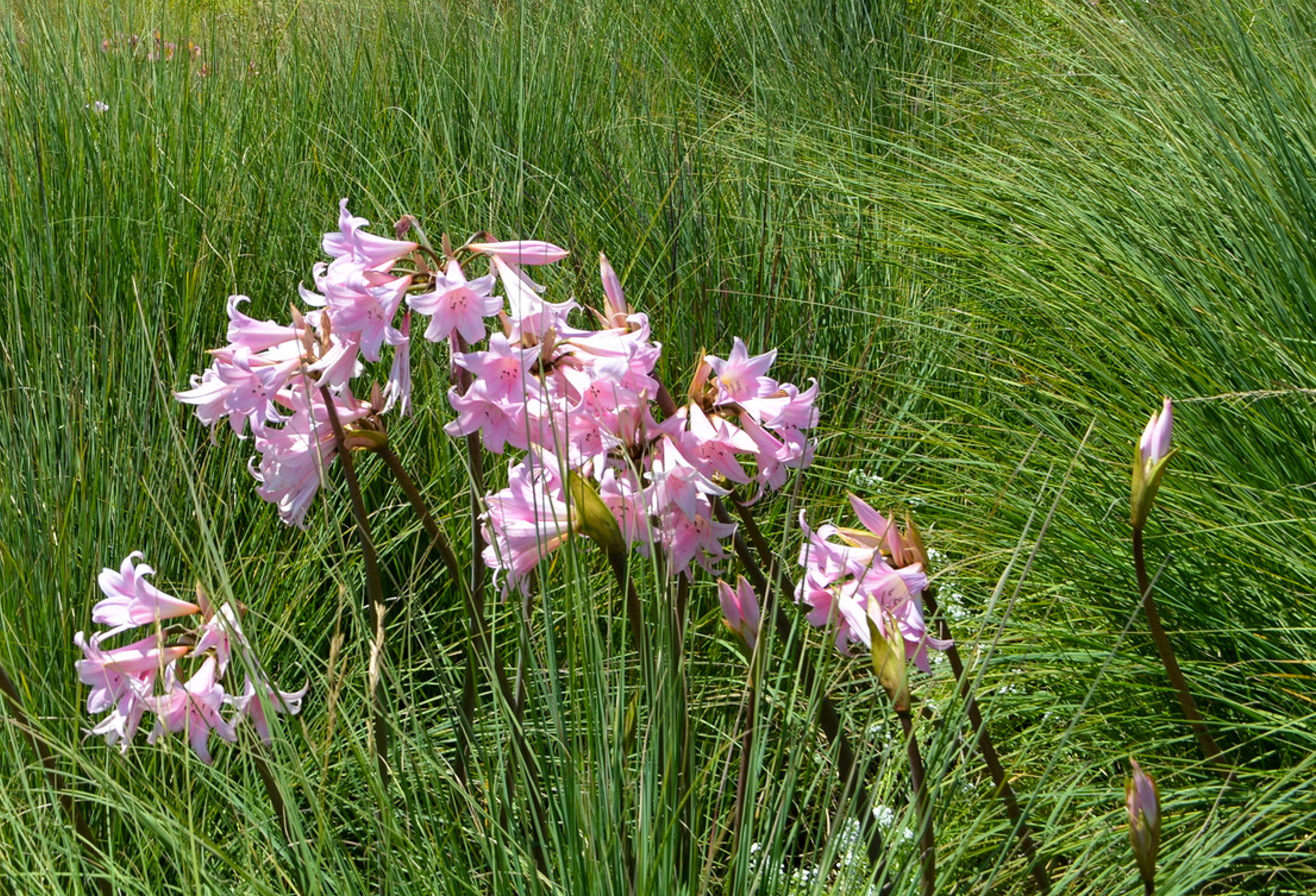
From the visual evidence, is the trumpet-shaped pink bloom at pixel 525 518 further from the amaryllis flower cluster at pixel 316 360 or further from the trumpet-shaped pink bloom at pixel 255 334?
the trumpet-shaped pink bloom at pixel 255 334

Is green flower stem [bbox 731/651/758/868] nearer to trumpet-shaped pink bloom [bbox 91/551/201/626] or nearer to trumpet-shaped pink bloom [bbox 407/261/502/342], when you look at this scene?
trumpet-shaped pink bloom [bbox 407/261/502/342]

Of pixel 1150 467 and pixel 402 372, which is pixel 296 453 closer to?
pixel 402 372

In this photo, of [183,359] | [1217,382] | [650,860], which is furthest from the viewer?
[183,359]

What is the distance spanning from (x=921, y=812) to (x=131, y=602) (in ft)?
2.43

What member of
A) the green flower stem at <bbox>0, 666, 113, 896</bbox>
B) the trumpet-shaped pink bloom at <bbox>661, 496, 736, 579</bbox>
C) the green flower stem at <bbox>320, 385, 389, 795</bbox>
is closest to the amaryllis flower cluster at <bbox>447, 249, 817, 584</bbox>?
the trumpet-shaped pink bloom at <bbox>661, 496, 736, 579</bbox>

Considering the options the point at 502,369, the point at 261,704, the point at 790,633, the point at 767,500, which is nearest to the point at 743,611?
the point at 790,633

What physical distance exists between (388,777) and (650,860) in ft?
1.34

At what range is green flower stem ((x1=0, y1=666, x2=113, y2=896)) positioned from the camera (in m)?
1.07

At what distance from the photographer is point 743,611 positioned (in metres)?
1.01

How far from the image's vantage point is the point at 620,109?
127 inches

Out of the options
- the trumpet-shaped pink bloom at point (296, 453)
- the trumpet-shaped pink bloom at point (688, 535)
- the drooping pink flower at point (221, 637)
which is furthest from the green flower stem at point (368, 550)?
the trumpet-shaped pink bloom at point (688, 535)

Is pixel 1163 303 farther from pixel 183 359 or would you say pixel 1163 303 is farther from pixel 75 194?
pixel 75 194

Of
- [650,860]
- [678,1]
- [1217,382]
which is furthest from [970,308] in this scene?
[678,1]

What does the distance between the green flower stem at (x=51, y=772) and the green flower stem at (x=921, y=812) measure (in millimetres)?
729
